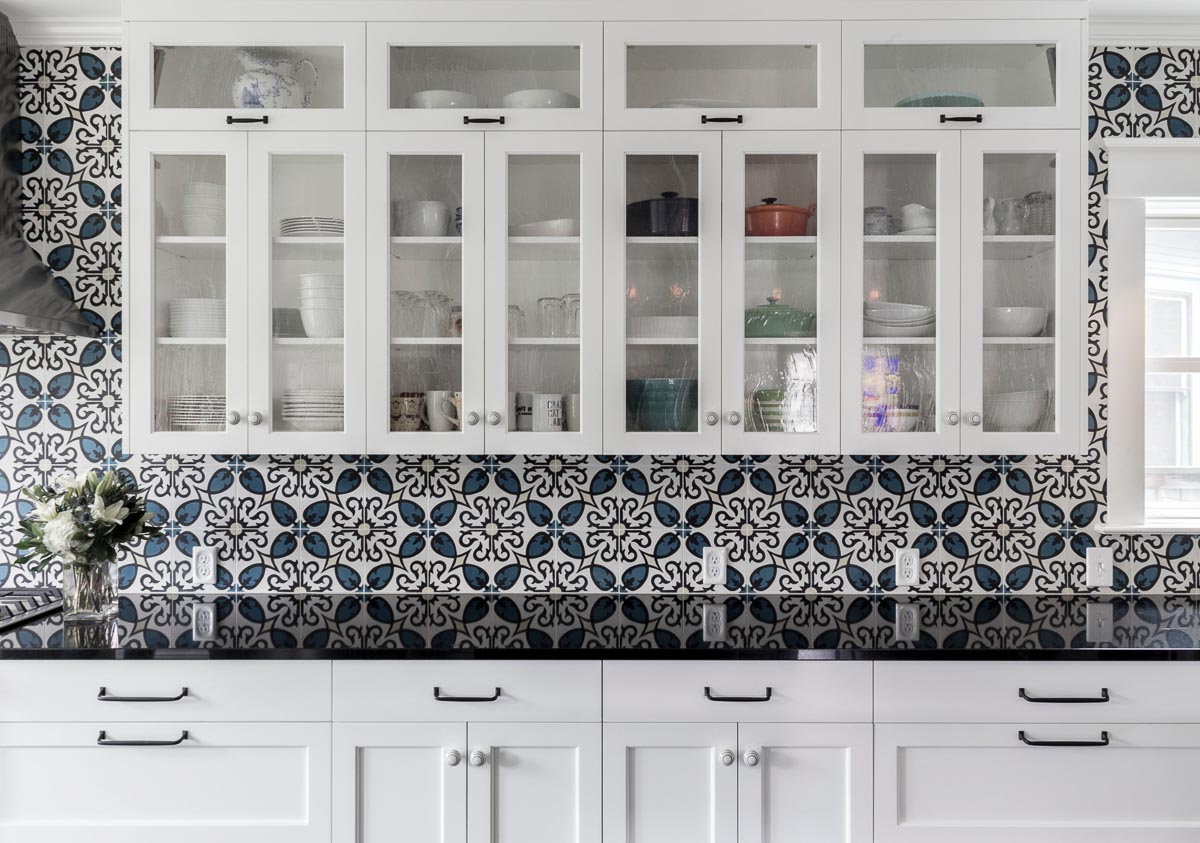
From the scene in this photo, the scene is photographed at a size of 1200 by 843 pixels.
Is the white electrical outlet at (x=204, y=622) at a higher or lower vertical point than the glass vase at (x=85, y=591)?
lower

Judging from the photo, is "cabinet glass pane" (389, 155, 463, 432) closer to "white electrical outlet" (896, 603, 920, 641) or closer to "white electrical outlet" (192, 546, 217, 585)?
"white electrical outlet" (192, 546, 217, 585)

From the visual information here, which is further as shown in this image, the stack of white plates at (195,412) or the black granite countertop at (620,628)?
the stack of white plates at (195,412)

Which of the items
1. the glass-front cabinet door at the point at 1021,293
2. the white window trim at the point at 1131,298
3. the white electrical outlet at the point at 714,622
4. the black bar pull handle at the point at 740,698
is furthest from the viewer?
the white window trim at the point at 1131,298

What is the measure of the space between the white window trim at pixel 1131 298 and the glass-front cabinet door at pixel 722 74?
941mm

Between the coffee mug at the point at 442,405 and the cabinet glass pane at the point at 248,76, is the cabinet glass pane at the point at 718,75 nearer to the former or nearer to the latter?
the cabinet glass pane at the point at 248,76

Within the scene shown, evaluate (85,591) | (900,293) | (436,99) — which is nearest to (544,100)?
(436,99)

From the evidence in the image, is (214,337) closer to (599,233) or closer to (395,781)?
(599,233)

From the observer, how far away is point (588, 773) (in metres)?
1.78

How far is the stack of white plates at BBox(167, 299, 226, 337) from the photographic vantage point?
2.02 metres

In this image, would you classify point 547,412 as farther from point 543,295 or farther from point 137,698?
point 137,698

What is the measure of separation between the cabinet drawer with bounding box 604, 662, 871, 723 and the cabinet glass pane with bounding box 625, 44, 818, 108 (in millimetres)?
1345

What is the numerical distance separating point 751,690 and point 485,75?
1.60m

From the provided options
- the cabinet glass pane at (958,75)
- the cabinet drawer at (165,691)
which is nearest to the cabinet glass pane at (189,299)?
the cabinet drawer at (165,691)

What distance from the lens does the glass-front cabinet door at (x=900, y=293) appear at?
1988mm
